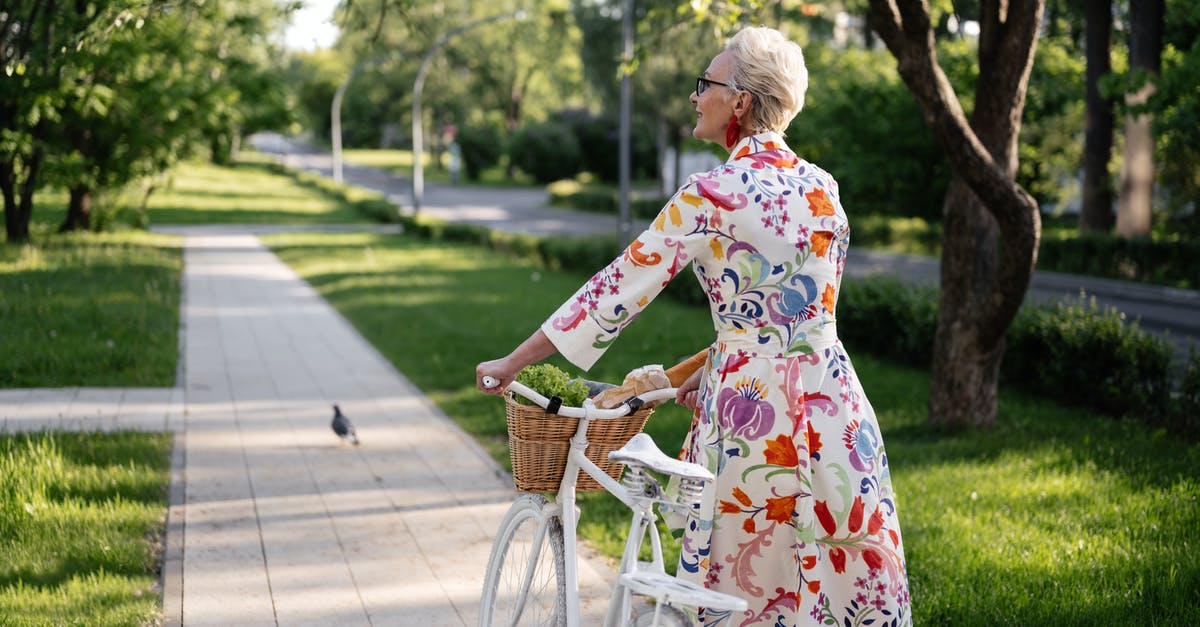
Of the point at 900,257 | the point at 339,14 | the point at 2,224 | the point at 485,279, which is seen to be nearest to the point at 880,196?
the point at 900,257

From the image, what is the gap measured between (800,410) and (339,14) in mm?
8389

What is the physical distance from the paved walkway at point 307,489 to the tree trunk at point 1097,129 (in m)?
16.3

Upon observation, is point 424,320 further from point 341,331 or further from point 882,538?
point 882,538

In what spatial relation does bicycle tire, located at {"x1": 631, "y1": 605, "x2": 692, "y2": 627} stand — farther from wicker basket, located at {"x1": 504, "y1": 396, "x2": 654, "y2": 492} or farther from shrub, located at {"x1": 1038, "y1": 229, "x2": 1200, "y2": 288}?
shrub, located at {"x1": 1038, "y1": 229, "x2": 1200, "y2": 288}

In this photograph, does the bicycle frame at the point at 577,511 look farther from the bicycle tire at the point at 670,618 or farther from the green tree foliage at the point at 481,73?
the green tree foliage at the point at 481,73

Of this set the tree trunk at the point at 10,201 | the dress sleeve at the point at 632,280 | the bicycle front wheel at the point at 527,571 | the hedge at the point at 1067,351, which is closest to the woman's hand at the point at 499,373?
the dress sleeve at the point at 632,280

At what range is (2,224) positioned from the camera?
925 inches

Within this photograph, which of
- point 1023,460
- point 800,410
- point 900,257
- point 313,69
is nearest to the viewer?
point 800,410

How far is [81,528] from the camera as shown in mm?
5785

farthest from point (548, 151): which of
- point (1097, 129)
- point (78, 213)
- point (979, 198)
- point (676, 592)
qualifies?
point (676, 592)

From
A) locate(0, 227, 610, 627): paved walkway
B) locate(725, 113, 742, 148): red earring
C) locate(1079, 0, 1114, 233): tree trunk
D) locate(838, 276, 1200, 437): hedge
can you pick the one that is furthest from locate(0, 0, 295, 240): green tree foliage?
locate(1079, 0, 1114, 233): tree trunk

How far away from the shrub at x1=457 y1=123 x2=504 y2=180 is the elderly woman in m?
66.1

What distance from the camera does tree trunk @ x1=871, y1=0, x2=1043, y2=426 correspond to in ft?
23.3

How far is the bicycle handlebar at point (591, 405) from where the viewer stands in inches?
119
